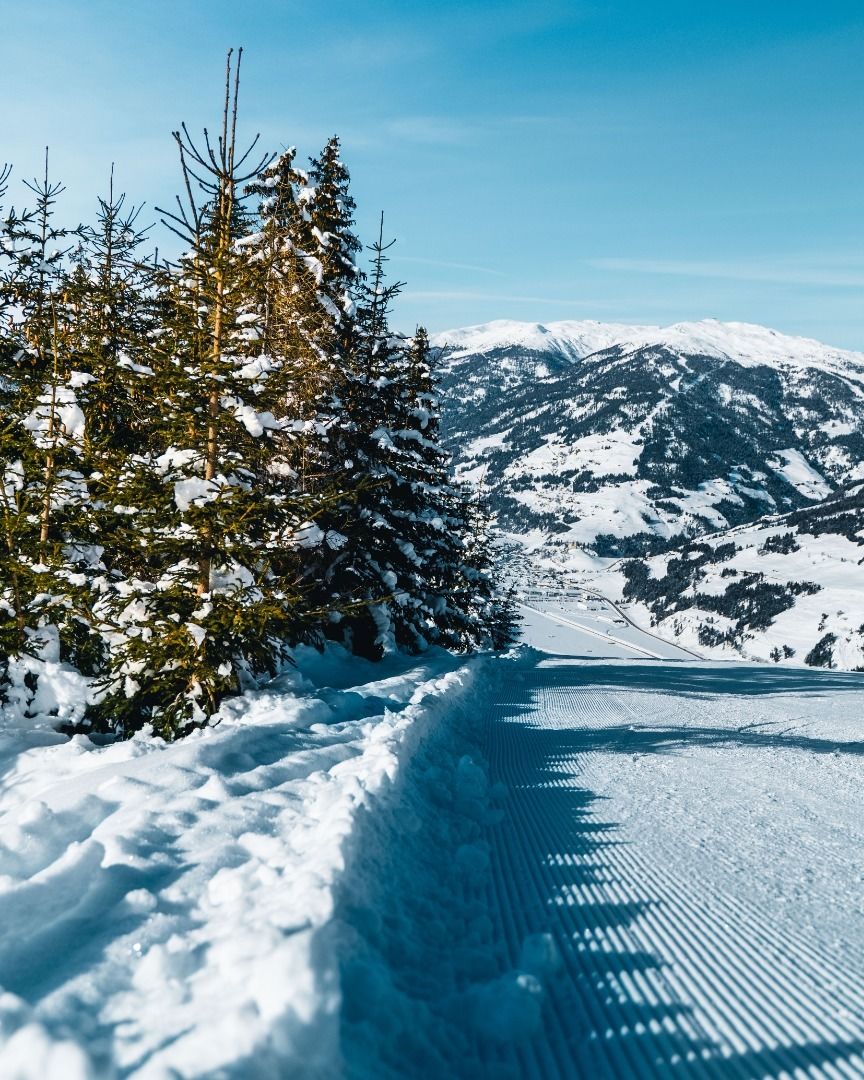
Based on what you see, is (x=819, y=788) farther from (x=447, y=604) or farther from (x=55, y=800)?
(x=447, y=604)

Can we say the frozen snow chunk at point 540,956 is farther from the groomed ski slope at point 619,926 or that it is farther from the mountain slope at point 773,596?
the mountain slope at point 773,596

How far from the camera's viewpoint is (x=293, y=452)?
1316 cm

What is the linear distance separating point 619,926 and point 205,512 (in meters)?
6.14

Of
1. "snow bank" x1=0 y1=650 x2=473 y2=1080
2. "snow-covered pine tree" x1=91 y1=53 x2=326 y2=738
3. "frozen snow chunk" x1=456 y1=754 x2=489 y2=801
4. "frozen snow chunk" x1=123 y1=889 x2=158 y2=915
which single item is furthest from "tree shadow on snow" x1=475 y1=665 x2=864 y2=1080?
"snow-covered pine tree" x1=91 y1=53 x2=326 y2=738

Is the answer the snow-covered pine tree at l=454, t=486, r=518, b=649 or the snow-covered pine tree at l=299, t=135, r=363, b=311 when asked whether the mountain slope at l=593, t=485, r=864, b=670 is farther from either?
the snow-covered pine tree at l=299, t=135, r=363, b=311

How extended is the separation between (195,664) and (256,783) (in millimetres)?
3012

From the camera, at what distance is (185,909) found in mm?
3146

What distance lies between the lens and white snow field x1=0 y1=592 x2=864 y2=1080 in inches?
91.1

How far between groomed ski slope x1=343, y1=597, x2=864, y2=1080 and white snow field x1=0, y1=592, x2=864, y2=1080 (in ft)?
0.05

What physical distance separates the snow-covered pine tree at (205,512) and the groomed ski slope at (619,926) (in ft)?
9.61

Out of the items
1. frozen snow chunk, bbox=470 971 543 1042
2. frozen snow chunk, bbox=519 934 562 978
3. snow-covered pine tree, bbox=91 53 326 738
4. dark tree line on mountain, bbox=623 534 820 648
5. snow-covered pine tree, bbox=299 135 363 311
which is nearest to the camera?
frozen snow chunk, bbox=470 971 543 1042

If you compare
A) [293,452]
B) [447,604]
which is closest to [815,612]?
[447,604]

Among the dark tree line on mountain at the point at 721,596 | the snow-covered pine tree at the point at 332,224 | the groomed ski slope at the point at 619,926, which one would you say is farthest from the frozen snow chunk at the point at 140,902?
the dark tree line on mountain at the point at 721,596

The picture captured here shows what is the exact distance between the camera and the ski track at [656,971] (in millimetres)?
2607
